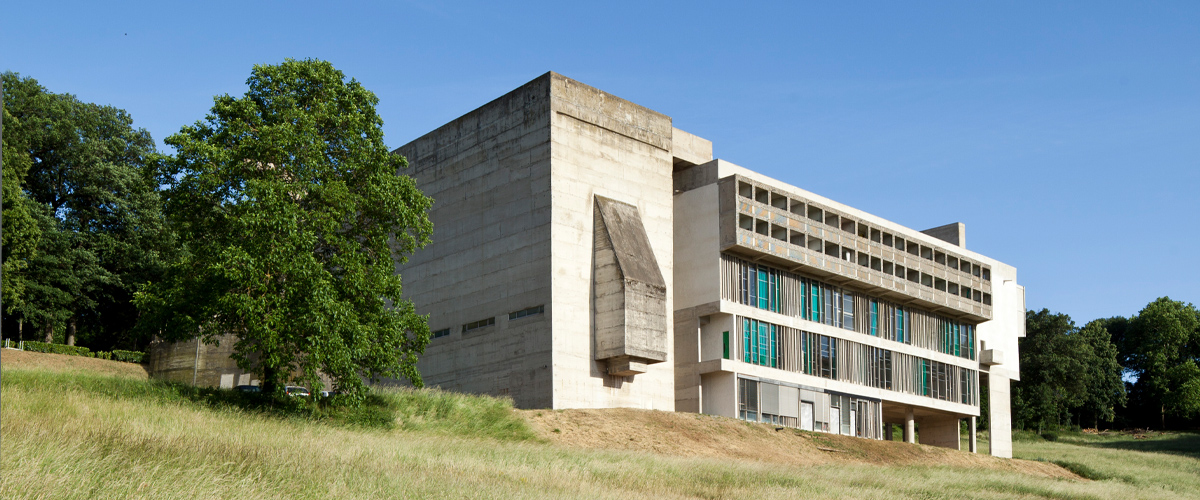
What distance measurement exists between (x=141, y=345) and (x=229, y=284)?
4768 centimetres

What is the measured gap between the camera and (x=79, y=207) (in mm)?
65562

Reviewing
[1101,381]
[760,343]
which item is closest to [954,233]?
[760,343]

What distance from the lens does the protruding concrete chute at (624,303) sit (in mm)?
42344

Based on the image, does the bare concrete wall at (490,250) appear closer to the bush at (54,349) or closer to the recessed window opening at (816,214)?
the recessed window opening at (816,214)

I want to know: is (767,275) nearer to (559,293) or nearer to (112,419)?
(559,293)

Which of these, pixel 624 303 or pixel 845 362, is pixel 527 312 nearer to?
pixel 624 303

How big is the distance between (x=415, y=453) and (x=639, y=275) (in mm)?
21474

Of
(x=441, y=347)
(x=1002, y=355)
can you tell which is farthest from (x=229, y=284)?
(x=1002, y=355)

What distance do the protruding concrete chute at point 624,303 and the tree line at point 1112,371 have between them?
56704 mm

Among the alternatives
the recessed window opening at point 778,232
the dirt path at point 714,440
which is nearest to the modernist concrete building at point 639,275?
the recessed window opening at point 778,232

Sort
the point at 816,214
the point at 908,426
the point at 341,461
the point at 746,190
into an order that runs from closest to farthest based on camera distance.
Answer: the point at 341,461, the point at 746,190, the point at 816,214, the point at 908,426

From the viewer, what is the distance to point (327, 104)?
31.1m

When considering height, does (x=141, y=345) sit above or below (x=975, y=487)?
above

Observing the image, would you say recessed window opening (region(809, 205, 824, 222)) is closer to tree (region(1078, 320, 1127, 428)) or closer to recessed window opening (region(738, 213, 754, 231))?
recessed window opening (region(738, 213, 754, 231))
